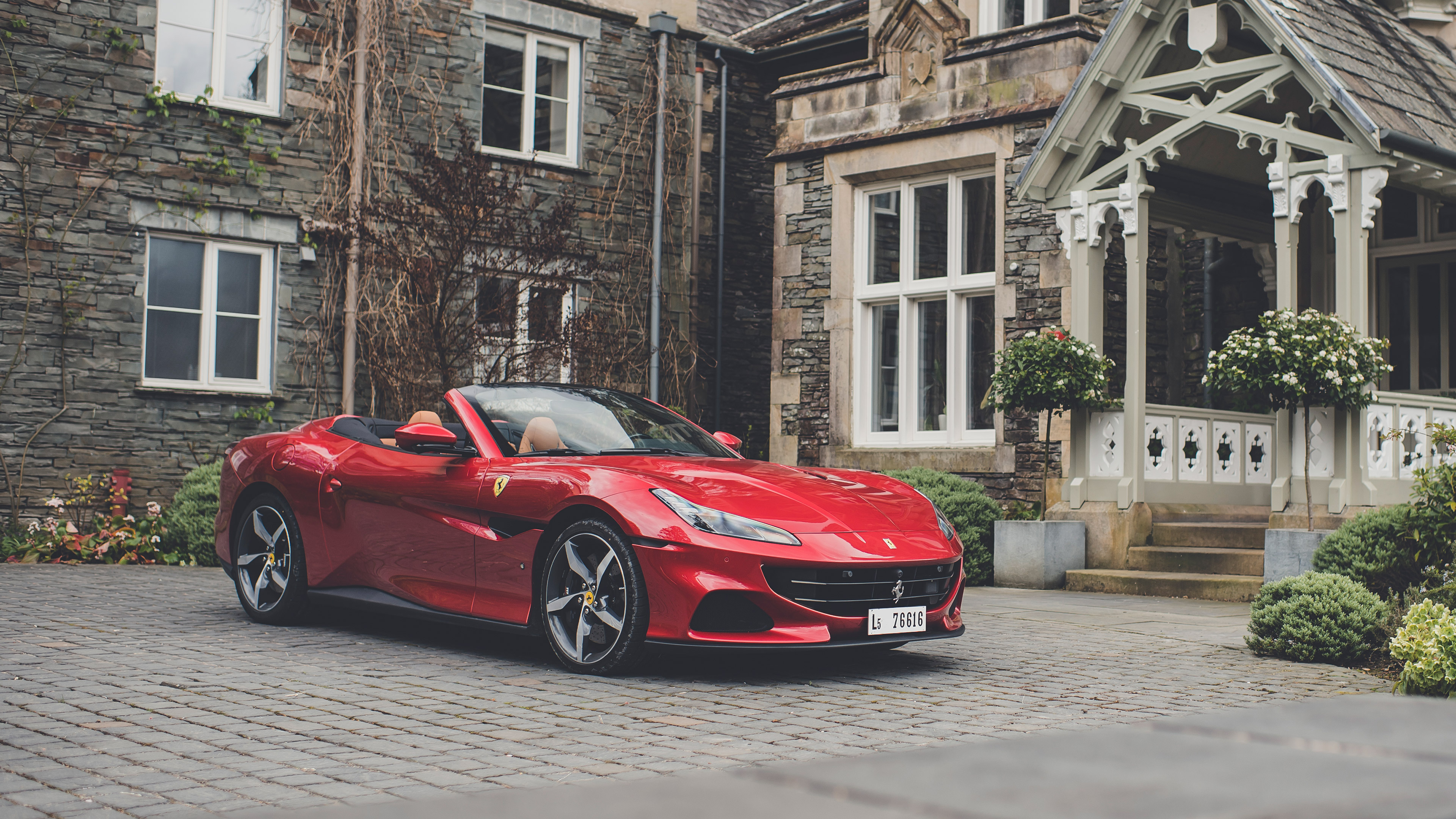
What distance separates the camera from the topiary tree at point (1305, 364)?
9.68 metres

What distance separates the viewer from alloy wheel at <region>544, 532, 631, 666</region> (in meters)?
6.10

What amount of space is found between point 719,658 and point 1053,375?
18.1 ft

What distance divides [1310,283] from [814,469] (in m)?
8.52

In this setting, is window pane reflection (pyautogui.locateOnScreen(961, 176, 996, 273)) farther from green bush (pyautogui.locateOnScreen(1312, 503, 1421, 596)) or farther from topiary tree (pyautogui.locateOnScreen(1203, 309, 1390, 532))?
green bush (pyautogui.locateOnScreen(1312, 503, 1421, 596))

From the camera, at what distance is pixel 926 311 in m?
14.8

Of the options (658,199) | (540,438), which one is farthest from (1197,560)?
(658,199)

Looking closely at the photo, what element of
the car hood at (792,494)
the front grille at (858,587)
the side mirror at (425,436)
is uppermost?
the side mirror at (425,436)

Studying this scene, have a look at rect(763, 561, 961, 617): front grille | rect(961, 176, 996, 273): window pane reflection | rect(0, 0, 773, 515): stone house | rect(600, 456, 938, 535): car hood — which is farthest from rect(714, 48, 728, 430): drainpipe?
rect(763, 561, 961, 617): front grille

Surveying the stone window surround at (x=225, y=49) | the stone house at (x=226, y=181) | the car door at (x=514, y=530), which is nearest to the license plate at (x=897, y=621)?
the car door at (x=514, y=530)

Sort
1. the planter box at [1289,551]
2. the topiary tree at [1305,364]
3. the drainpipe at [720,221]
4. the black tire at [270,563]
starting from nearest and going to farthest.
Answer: the black tire at [270,563], the planter box at [1289,551], the topiary tree at [1305,364], the drainpipe at [720,221]

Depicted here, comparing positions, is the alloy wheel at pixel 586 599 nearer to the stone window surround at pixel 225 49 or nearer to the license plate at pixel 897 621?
the license plate at pixel 897 621

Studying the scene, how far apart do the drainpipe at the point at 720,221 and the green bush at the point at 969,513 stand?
609 centimetres

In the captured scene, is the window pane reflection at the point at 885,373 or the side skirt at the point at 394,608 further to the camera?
the window pane reflection at the point at 885,373

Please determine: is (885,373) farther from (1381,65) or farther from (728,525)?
(728,525)
